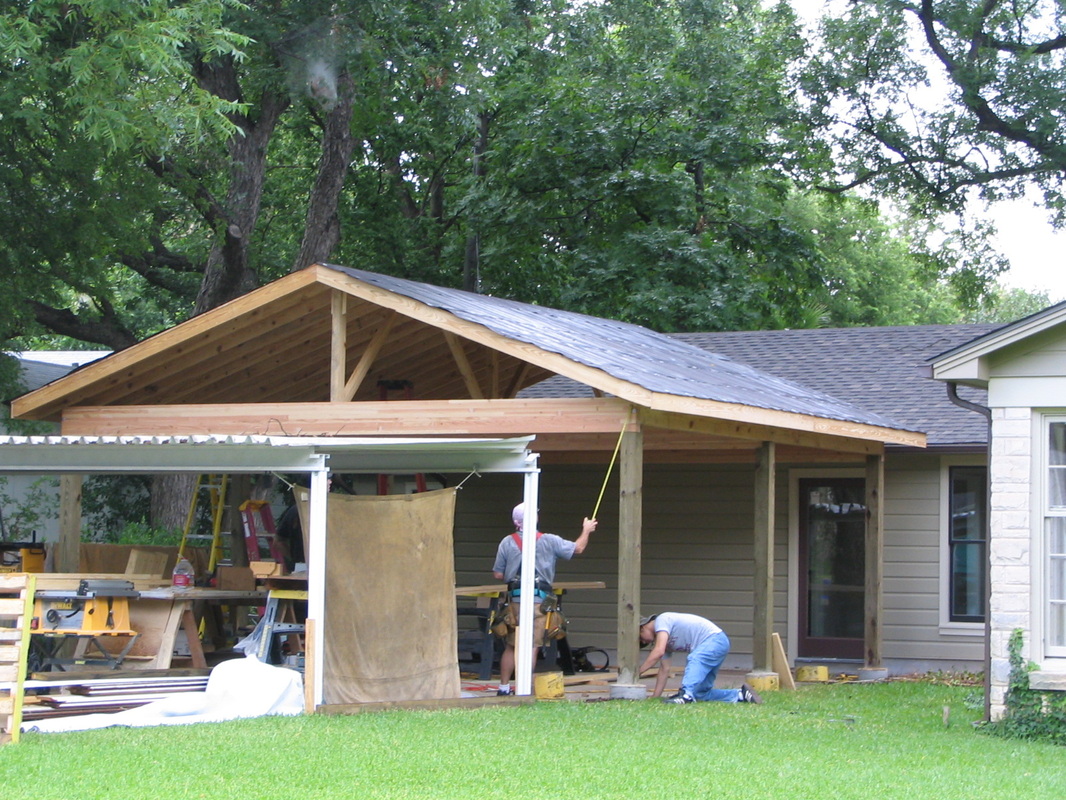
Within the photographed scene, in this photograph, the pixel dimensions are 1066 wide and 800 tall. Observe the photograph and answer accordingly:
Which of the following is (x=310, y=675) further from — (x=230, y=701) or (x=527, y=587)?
(x=527, y=587)

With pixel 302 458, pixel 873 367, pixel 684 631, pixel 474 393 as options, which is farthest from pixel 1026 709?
pixel 873 367

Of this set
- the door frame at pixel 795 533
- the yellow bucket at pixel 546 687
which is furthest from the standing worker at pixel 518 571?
the door frame at pixel 795 533

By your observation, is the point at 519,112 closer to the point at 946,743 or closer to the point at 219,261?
the point at 219,261

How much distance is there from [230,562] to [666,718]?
788 centimetres

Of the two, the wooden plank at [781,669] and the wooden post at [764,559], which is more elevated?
the wooden post at [764,559]

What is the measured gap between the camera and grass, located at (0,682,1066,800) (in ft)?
22.3

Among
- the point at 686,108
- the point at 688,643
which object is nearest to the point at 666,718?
the point at 688,643

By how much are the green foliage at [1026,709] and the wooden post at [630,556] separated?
273 centimetres

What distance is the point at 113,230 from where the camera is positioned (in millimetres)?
17484

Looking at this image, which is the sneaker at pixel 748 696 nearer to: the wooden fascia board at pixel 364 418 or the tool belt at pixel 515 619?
the tool belt at pixel 515 619

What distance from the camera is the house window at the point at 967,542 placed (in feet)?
47.1

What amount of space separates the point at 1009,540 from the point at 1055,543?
1.06 feet

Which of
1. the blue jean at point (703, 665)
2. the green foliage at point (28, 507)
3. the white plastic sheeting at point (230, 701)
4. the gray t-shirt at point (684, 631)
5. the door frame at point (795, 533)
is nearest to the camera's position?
the white plastic sheeting at point (230, 701)

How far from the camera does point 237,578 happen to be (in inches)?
513
